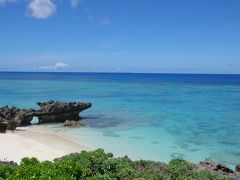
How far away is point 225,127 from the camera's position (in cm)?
3403

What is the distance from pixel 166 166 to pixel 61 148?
11.2m

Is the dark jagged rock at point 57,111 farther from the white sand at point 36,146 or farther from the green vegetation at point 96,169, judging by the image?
the green vegetation at point 96,169

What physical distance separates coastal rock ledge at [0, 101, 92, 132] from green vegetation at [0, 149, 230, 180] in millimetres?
17587

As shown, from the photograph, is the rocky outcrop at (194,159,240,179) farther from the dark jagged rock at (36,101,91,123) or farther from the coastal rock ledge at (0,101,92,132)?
the dark jagged rock at (36,101,91,123)

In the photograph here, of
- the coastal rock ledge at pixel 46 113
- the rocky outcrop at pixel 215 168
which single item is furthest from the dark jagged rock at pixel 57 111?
the rocky outcrop at pixel 215 168

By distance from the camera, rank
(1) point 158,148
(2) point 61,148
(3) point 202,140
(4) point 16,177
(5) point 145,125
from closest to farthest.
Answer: (4) point 16,177, (2) point 61,148, (1) point 158,148, (3) point 202,140, (5) point 145,125

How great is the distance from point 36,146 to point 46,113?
498 inches

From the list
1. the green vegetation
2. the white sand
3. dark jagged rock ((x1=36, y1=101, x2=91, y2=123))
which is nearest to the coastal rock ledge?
dark jagged rock ((x1=36, y1=101, x2=91, y2=123))

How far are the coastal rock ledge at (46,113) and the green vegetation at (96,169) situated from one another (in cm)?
1759

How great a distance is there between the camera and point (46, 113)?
34719mm

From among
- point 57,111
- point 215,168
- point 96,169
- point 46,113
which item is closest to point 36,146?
point 96,169

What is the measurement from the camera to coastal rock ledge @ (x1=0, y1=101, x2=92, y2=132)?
31.2 meters

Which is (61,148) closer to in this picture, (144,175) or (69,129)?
(69,129)

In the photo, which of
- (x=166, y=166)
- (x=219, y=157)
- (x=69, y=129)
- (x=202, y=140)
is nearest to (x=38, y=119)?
(x=69, y=129)
